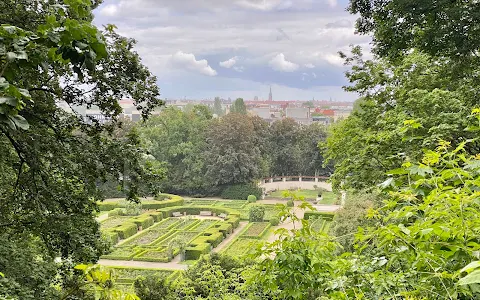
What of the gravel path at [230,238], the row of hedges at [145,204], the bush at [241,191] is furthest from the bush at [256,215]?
the bush at [241,191]

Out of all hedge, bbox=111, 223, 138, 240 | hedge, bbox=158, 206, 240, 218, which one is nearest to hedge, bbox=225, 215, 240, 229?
hedge, bbox=158, 206, 240, 218

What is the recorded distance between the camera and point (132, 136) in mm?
4613

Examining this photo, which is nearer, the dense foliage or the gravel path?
the gravel path

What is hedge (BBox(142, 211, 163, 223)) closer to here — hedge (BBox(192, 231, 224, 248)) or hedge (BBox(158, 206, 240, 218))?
hedge (BBox(158, 206, 240, 218))

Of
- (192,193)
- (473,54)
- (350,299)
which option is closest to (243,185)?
(192,193)

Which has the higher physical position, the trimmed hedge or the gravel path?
the trimmed hedge

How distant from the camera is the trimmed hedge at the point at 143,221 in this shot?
1994 cm

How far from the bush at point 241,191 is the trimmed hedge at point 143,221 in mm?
Answer: 8992

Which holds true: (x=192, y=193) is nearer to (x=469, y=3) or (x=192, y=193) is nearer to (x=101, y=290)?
(x=469, y=3)

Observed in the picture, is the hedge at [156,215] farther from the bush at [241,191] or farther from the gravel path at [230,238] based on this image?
Answer: the bush at [241,191]

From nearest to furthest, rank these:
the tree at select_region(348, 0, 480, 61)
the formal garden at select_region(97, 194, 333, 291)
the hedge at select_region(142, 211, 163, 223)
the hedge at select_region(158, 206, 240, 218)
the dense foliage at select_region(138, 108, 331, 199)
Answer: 1. the tree at select_region(348, 0, 480, 61)
2. the formal garden at select_region(97, 194, 333, 291)
3. the hedge at select_region(142, 211, 163, 223)
4. the hedge at select_region(158, 206, 240, 218)
5. the dense foliage at select_region(138, 108, 331, 199)

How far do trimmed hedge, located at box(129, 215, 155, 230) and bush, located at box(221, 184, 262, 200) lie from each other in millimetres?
8992

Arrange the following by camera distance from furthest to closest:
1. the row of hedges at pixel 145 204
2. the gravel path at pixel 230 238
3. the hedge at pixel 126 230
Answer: the row of hedges at pixel 145 204
the hedge at pixel 126 230
the gravel path at pixel 230 238

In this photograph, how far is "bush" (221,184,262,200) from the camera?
29094 millimetres
